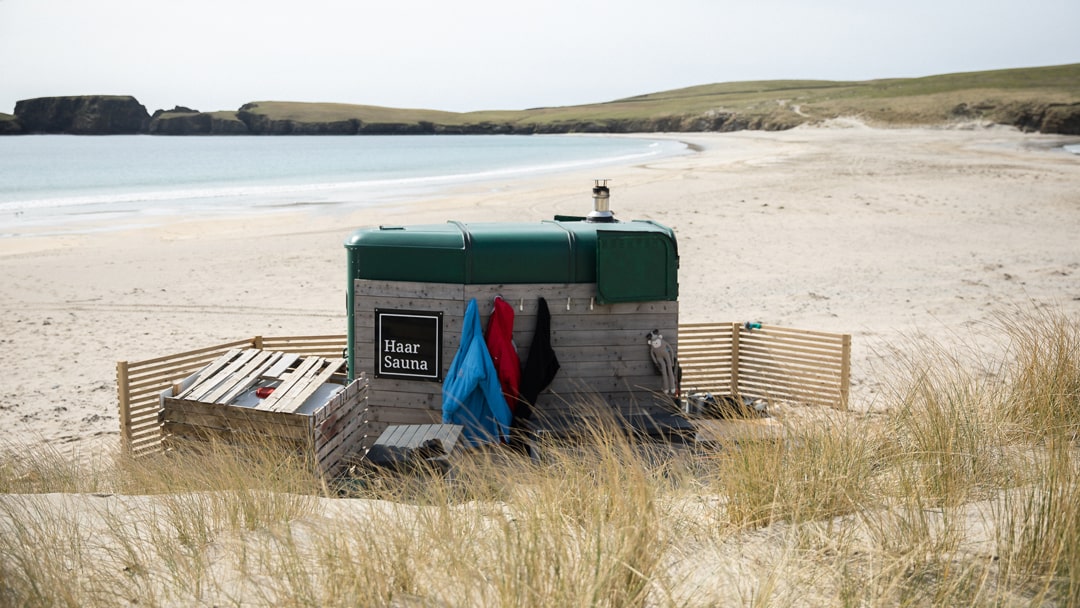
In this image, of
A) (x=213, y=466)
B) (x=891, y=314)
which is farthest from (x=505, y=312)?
(x=891, y=314)

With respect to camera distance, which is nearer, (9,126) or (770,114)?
(770,114)

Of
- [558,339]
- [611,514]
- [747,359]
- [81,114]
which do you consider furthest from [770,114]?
[81,114]

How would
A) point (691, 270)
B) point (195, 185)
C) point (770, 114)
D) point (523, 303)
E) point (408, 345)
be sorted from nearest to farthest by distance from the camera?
point (523, 303), point (408, 345), point (691, 270), point (195, 185), point (770, 114)

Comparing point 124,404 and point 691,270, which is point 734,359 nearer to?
point 124,404

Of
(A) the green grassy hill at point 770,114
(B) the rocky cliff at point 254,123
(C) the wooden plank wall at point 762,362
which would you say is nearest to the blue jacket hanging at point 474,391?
(C) the wooden plank wall at point 762,362

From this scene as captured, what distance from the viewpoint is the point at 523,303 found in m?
7.99

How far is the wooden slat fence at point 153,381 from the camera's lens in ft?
25.3

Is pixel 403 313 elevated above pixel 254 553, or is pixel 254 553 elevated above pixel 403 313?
pixel 403 313

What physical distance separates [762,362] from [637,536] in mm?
6472

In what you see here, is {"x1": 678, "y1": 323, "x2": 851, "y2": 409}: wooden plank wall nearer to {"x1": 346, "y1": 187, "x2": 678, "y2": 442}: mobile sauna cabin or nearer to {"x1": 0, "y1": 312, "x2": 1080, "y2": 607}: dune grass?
{"x1": 346, "y1": 187, "x2": 678, "y2": 442}: mobile sauna cabin

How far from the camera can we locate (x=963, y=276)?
51.5 feet

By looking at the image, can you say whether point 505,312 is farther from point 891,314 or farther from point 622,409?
point 891,314

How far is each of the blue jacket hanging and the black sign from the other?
0.44 m

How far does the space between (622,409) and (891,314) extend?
7.08m
